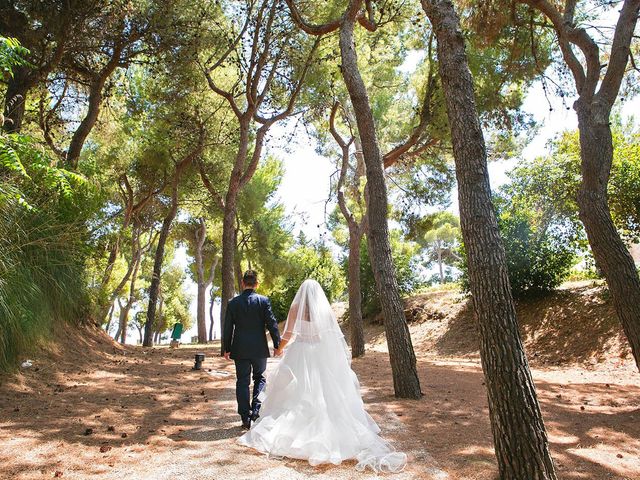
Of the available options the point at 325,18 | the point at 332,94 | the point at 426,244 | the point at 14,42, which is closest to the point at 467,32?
the point at 325,18

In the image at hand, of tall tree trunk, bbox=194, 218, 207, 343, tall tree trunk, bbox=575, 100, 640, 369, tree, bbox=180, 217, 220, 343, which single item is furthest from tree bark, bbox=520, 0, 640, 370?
tree, bbox=180, 217, 220, 343

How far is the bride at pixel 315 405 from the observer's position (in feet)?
12.9

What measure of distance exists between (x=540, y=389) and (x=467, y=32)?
270 inches

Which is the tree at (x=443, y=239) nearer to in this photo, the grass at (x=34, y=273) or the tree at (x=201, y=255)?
the tree at (x=201, y=255)

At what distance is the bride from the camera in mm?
3938

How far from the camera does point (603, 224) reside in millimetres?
5773

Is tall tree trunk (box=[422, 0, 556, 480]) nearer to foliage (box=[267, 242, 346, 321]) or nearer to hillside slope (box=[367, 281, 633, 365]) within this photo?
hillside slope (box=[367, 281, 633, 365])

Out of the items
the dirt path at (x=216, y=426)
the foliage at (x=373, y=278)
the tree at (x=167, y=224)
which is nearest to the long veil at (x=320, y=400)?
the dirt path at (x=216, y=426)

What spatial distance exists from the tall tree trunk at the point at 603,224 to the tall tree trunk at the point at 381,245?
2.56 metres

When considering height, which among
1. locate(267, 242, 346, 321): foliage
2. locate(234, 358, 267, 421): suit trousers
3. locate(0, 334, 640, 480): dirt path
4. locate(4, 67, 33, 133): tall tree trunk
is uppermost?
locate(4, 67, 33, 133): tall tree trunk

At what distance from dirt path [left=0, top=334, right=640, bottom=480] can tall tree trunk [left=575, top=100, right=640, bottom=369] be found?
124 centimetres

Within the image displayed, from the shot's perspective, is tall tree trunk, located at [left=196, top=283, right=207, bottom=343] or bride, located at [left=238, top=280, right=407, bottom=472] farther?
tall tree trunk, located at [left=196, top=283, right=207, bottom=343]

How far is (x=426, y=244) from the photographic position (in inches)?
1563

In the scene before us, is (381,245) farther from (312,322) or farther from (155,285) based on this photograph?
(155,285)
